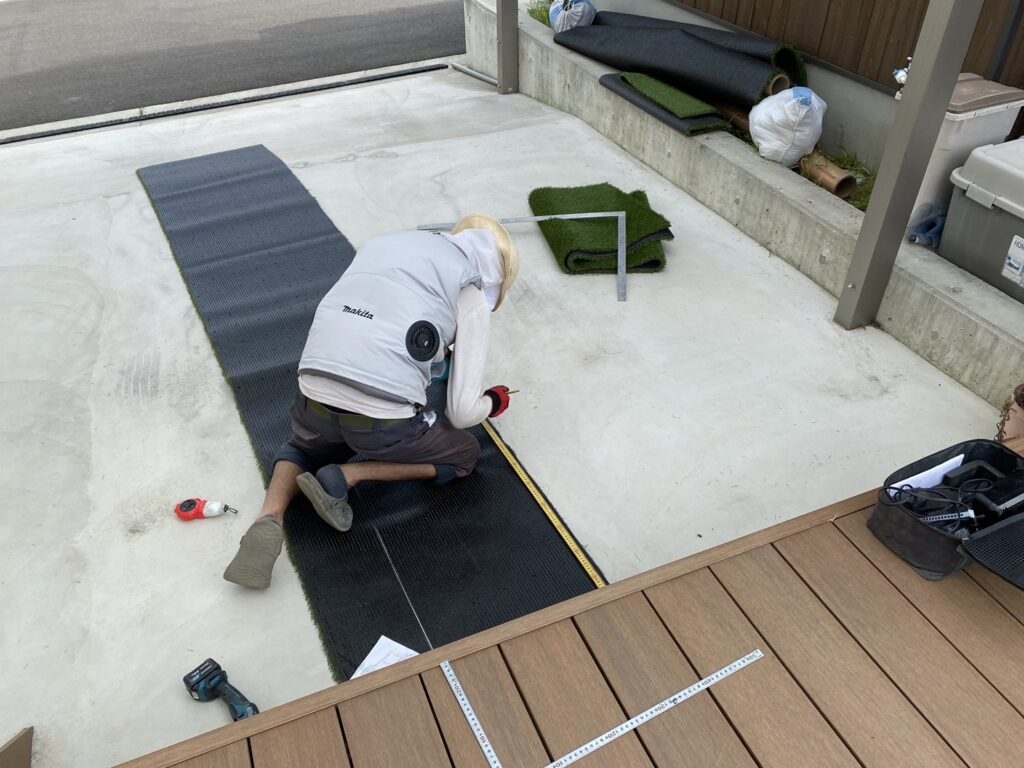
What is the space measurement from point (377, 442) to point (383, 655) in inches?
24.4

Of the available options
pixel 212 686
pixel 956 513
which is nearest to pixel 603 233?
pixel 956 513

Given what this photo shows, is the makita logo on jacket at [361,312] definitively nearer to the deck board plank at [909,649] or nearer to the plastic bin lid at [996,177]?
the deck board plank at [909,649]

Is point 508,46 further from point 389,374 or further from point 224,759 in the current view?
point 224,759

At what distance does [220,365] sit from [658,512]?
1880 millimetres

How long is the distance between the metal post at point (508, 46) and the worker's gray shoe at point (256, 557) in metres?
4.70

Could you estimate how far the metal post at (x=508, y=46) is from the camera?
566 cm

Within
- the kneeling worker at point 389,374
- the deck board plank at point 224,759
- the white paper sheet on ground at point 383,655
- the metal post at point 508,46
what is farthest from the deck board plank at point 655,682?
the metal post at point 508,46

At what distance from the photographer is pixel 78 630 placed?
7.09 feet

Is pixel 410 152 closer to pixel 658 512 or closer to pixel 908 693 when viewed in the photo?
pixel 658 512

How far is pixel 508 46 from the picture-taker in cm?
578

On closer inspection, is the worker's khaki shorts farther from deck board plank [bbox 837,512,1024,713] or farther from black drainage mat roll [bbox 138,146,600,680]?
deck board plank [bbox 837,512,1024,713]

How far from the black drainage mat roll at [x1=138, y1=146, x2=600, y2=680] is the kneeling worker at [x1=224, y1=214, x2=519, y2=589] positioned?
102mm

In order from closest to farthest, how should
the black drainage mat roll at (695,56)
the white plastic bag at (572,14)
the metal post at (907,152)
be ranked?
the metal post at (907,152)
the black drainage mat roll at (695,56)
the white plastic bag at (572,14)

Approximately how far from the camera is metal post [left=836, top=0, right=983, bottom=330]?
2.48 metres
